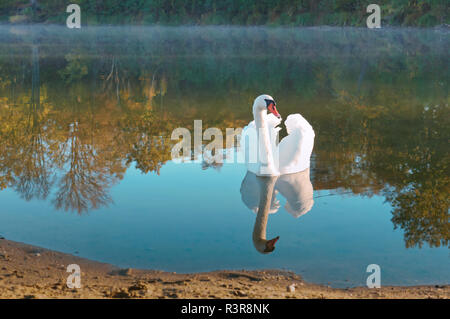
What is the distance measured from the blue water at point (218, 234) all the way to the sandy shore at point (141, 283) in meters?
0.27

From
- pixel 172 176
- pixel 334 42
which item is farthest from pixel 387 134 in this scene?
pixel 334 42

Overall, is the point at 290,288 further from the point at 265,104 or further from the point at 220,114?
the point at 220,114

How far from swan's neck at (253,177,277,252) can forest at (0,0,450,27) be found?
43796 mm

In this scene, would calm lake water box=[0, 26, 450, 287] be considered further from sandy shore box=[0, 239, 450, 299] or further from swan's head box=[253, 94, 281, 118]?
swan's head box=[253, 94, 281, 118]

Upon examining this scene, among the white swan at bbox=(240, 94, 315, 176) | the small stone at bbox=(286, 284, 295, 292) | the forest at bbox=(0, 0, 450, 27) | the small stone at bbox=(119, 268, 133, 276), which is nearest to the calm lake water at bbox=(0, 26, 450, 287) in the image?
the small stone at bbox=(119, 268, 133, 276)

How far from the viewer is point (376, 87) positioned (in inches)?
→ 832

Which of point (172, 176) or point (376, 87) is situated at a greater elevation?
point (376, 87)

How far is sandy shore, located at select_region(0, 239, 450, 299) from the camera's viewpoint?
524cm

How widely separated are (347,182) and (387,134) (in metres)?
4.06

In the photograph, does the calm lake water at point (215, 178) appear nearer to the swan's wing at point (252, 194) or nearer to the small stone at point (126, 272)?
the swan's wing at point (252, 194)

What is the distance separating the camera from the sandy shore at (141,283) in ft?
17.2

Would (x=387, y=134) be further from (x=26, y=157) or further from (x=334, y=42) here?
(x=334, y=42)

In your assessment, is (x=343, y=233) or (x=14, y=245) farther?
(x=343, y=233)

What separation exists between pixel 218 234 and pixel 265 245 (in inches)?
28.3
